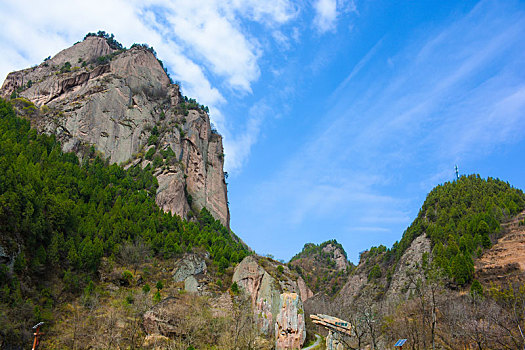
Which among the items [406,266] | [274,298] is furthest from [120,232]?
[406,266]

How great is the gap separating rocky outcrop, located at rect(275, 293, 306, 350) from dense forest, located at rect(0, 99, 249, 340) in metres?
12.0

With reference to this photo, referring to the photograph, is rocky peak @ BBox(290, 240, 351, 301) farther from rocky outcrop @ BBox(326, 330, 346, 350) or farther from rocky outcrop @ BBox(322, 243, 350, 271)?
rocky outcrop @ BBox(326, 330, 346, 350)

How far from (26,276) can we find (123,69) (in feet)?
214

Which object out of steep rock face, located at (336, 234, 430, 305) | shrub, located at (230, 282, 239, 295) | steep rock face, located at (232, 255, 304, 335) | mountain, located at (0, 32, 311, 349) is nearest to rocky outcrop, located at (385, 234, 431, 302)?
steep rock face, located at (336, 234, 430, 305)

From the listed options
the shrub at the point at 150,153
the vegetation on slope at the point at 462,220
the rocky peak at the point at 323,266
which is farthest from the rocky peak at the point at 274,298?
the rocky peak at the point at 323,266

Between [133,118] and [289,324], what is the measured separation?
198ft

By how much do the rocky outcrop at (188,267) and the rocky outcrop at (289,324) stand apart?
40.1 feet

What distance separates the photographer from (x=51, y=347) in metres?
28.3

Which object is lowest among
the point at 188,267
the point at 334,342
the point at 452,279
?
the point at 334,342

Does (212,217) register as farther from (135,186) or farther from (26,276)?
(26,276)

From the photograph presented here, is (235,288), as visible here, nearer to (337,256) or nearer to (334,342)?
(334,342)

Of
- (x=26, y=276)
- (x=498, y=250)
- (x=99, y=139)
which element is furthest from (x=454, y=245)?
(x=99, y=139)

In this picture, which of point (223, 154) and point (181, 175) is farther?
point (223, 154)

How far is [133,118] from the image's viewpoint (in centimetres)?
8050
